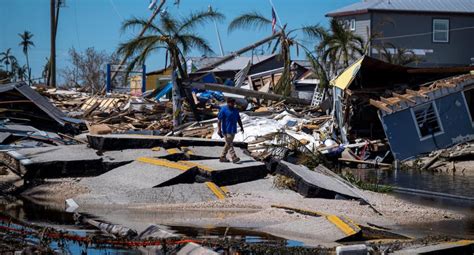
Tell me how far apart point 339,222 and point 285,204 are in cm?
284

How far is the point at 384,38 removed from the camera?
46688 millimetres

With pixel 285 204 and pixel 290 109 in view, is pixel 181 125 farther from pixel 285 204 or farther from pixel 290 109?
pixel 285 204

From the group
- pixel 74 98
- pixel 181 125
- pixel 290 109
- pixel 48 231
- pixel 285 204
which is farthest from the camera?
pixel 74 98

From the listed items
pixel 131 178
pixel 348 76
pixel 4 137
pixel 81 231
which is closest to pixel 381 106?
pixel 348 76

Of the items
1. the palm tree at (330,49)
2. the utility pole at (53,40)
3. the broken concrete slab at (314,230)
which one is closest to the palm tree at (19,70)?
the utility pole at (53,40)

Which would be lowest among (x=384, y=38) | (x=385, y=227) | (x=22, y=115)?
(x=385, y=227)

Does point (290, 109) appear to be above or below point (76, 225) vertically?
above

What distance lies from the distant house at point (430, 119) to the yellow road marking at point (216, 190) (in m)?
11.7

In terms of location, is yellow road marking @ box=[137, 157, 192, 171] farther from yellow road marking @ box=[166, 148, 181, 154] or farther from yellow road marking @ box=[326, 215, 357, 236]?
yellow road marking @ box=[326, 215, 357, 236]

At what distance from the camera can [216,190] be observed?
15492mm

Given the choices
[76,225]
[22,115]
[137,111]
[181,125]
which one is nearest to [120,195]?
[76,225]

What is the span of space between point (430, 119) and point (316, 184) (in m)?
12.2

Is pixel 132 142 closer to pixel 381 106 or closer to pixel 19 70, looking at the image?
pixel 381 106

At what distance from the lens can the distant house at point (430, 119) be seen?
86.6ft
